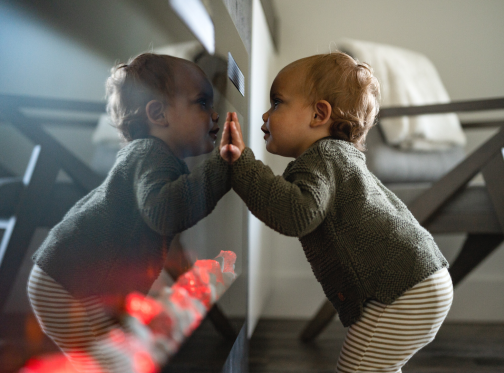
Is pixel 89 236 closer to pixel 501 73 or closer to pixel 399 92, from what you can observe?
pixel 399 92

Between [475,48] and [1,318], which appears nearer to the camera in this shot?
[1,318]

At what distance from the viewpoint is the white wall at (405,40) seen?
172 centimetres

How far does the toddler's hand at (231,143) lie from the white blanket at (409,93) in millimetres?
984

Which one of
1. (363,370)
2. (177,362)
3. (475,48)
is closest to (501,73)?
(475,48)

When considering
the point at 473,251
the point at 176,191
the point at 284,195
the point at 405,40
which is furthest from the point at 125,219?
the point at 405,40

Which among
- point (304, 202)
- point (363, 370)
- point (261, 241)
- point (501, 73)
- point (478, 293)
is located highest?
point (304, 202)

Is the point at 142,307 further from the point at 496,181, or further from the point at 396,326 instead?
the point at 496,181

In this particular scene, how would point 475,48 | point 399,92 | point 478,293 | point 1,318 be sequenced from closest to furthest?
1. point 1,318
2. point 399,92
3. point 478,293
4. point 475,48

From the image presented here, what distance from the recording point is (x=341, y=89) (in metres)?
0.63

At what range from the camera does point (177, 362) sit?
0.42 m

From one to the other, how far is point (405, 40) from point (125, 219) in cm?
179

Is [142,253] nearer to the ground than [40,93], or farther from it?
nearer to the ground

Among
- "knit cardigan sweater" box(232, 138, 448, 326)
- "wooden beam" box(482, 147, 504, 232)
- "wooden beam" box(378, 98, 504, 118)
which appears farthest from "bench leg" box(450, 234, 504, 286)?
"knit cardigan sweater" box(232, 138, 448, 326)

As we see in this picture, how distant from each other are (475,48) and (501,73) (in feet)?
0.50
